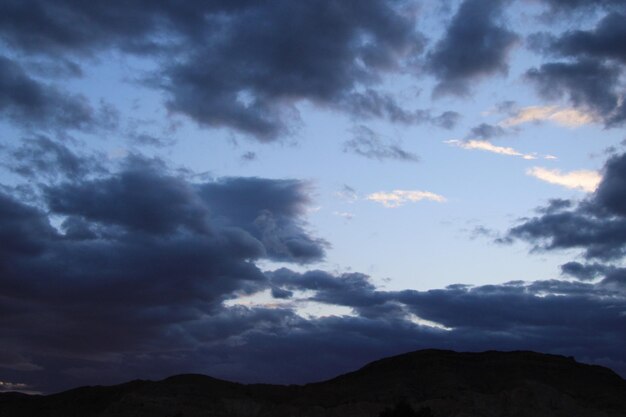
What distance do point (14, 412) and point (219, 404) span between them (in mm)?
56962

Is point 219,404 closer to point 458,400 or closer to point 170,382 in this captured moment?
point 170,382

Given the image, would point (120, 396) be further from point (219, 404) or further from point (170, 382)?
point (219, 404)

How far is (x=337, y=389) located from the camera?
14400 centimetres

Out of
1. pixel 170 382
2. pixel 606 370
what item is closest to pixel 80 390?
pixel 170 382

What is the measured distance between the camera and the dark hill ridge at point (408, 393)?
126312 millimetres

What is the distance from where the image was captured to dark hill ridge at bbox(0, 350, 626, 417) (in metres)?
126

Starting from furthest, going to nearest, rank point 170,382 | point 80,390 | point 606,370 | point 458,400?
point 80,390 < point 606,370 < point 170,382 < point 458,400

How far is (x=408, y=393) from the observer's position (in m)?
132

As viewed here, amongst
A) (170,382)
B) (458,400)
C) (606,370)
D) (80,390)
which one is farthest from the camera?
(80,390)

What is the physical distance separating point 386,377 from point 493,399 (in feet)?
79.6

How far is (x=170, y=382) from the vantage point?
143 meters

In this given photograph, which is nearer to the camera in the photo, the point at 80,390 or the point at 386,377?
the point at 386,377

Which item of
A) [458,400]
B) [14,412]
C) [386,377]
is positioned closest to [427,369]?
[386,377]

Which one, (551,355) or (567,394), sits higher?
(551,355)
